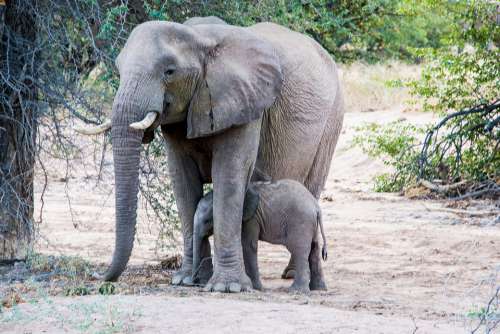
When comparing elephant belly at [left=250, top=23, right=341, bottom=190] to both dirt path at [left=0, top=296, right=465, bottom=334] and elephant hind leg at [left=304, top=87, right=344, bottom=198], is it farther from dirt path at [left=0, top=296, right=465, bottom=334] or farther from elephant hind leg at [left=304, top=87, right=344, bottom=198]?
dirt path at [left=0, top=296, right=465, bottom=334]

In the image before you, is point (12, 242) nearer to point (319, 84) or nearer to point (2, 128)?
point (2, 128)

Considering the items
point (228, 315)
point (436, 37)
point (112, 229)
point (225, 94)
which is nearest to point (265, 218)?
point (225, 94)

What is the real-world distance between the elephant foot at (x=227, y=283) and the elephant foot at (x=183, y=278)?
0.93ft

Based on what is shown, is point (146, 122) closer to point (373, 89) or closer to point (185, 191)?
point (185, 191)

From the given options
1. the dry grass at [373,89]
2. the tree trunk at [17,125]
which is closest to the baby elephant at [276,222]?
the tree trunk at [17,125]

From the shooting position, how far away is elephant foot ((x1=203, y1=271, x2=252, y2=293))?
764cm

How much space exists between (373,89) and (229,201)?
1564 centimetres

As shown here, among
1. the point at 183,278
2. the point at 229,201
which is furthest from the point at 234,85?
the point at 183,278

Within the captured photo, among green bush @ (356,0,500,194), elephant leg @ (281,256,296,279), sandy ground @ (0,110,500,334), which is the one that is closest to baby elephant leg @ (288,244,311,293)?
sandy ground @ (0,110,500,334)

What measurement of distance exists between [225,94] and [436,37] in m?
24.8

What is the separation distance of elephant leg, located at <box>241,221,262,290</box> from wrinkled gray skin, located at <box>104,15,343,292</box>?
0.84 ft

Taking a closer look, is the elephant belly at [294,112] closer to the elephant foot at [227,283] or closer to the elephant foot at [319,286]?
the elephant foot at [319,286]

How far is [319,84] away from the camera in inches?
345

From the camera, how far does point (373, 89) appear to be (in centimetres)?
2291
